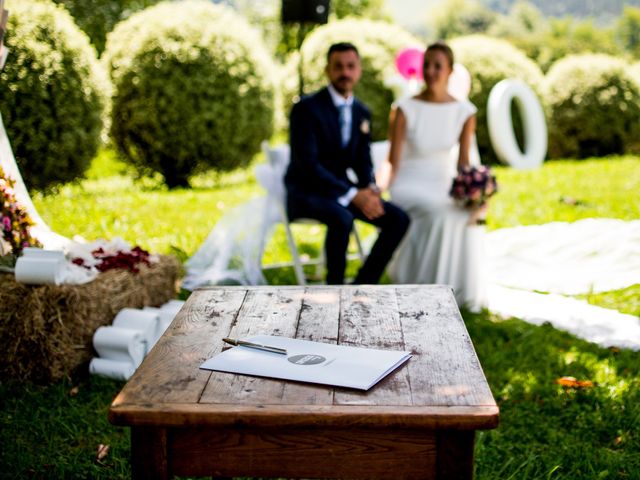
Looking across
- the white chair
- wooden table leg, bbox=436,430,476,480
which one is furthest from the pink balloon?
wooden table leg, bbox=436,430,476,480

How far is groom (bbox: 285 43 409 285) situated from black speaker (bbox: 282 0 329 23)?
2.58 meters

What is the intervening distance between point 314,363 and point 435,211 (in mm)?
3330

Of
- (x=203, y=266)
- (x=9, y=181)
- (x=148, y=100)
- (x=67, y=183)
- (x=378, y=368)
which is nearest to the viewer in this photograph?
(x=378, y=368)

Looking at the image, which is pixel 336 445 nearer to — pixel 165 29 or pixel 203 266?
pixel 203 266

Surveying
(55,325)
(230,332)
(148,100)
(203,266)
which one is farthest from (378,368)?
(148,100)

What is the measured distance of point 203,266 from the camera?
5.76m

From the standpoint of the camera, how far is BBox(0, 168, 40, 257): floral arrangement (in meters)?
4.08

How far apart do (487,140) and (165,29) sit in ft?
18.3

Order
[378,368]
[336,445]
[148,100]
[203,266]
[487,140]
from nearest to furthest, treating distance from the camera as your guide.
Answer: [336,445] → [378,368] → [203,266] → [148,100] → [487,140]

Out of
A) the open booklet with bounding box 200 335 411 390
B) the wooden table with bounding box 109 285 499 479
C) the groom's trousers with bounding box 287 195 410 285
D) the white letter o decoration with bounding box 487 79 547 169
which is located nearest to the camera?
the wooden table with bounding box 109 285 499 479

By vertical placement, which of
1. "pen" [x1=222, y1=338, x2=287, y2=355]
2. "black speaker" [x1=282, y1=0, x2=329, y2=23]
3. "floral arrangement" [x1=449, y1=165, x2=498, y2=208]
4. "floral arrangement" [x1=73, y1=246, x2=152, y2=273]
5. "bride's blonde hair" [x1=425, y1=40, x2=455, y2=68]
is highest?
"black speaker" [x1=282, y1=0, x2=329, y2=23]

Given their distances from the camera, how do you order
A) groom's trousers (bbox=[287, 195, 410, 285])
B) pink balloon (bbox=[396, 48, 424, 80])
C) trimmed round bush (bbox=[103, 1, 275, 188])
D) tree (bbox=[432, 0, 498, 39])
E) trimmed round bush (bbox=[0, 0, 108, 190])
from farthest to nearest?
tree (bbox=[432, 0, 498, 39]), trimmed round bush (bbox=[103, 1, 275, 188]), pink balloon (bbox=[396, 48, 424, 80]), trimmed round bush (bbox=[0, 0, 108, 190]), groom's trousers (bbox=[287, 195, 410, 285])

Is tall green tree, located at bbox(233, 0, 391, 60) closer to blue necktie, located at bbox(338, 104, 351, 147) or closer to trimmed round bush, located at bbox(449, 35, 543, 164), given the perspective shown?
trimmed round bush, located at bbox(449, 35, 543, 164)

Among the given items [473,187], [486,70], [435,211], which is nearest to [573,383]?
[473,187]
